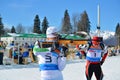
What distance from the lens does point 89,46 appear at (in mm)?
8734

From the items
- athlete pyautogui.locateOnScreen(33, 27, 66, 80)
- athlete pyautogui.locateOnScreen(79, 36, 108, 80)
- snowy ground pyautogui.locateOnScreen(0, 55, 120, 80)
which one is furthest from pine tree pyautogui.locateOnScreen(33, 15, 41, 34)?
athlete pyautogui.locateOnScreen(33, 27, 66, 80)

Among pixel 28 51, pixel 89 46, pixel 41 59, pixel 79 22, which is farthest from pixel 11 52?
pixel 79 22

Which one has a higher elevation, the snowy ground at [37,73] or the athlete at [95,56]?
the athlete at [95,56]

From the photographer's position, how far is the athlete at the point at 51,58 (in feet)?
15.8

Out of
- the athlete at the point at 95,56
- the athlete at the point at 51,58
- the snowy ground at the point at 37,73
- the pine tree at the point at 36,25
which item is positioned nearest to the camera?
the athlete at the point at 51,58

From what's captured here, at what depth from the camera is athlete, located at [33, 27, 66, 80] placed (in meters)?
4.82

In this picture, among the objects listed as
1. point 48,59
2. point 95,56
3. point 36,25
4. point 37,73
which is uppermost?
point 36,25

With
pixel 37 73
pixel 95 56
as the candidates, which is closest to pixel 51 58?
pixel 95 56

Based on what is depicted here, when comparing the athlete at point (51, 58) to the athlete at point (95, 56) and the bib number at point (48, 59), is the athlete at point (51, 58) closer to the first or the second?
the bib number at point (48, 59)

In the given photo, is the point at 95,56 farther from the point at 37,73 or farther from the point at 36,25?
the point at 36,25

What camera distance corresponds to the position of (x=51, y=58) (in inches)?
192

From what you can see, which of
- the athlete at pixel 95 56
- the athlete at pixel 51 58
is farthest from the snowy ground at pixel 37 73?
the athlete at pixel 51 58

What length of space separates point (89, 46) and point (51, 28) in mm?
3952

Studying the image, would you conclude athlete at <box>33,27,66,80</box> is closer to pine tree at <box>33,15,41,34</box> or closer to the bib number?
the bib number
